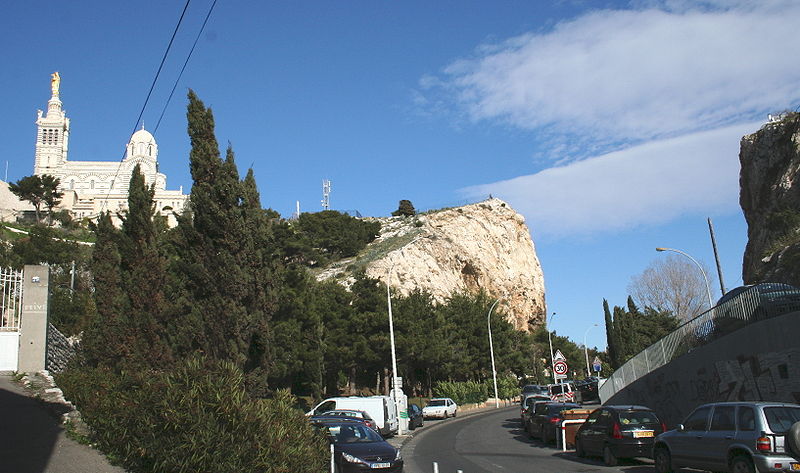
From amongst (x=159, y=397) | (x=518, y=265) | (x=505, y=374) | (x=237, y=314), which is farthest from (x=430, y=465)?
(x=518, y=265)

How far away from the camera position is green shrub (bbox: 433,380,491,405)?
5019 centimetres

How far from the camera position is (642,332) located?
212 feet

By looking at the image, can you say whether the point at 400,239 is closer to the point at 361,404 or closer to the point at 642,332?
the point at 642,332

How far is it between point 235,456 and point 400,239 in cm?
8272

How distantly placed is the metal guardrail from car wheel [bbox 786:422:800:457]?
310 inches

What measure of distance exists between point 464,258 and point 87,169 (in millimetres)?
87203

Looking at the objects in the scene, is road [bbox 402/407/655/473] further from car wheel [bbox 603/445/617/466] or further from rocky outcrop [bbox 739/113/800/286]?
rocky outcrop [bbox 739/113/800/286]

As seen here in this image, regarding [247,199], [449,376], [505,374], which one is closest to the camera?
[247,199]

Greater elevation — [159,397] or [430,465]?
[159,397]

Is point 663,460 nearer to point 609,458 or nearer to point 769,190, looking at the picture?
point 609,458

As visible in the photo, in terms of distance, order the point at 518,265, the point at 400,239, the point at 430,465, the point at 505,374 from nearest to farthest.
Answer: the point at 430,465 < the point at 505,374 < the point at 400,239 < the point at 518,265

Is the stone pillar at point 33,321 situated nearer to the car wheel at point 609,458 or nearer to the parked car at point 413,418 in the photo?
the car wheel at point 609,458

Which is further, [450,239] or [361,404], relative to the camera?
[450,239]

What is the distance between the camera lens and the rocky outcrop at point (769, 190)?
44525 mm
